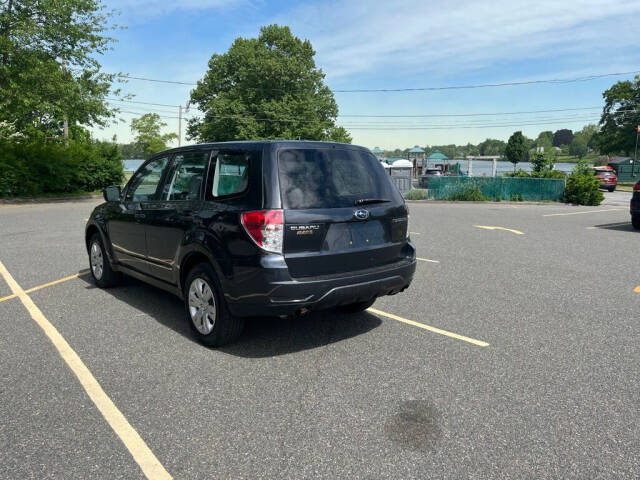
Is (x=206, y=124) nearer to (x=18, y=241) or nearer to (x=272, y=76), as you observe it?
(x=272, y=76)

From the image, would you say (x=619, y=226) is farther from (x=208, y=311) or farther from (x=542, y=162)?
(x=208, y=311)

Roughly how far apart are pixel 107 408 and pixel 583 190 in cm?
2424

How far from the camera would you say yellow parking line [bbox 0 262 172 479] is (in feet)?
9.04

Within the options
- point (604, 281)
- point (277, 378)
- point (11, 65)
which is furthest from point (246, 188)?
point (11, 65)

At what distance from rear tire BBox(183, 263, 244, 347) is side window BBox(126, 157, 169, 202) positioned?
1338 mm

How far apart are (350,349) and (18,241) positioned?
30.6 ft

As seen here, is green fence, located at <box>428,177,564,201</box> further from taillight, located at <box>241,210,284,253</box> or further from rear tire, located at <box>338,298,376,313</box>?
taillight, located at <box>241,210,284,253</box>

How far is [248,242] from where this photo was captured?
3.97 metres

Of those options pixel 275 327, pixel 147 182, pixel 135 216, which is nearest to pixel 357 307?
pixel 275 327

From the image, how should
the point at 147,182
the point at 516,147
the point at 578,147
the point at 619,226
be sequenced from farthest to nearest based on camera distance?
the point at 578,147 < the point at 516,147 < the point at 619,226 < the point at 147,182

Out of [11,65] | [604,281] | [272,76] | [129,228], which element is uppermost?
[272,76]

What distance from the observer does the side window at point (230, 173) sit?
4223 mm

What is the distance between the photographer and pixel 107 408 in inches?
134

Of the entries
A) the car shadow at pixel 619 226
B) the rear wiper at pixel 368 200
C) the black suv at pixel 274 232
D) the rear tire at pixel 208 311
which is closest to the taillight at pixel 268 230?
the black suv at pixel 274 232
